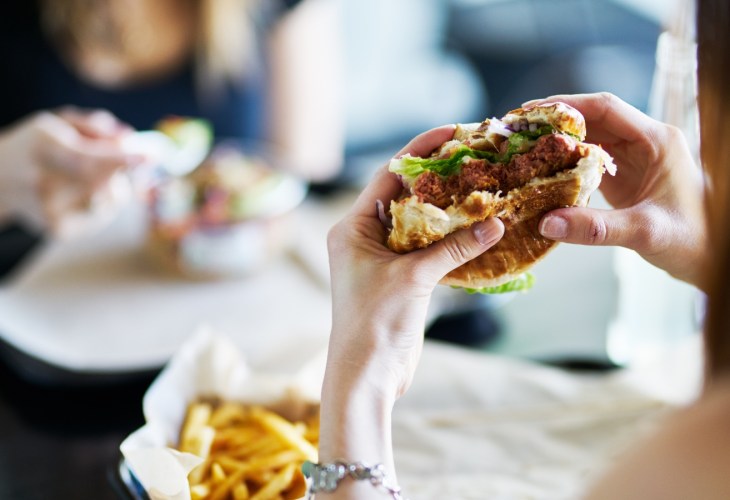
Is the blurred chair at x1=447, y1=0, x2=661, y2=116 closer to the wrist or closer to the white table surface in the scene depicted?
the white table surface

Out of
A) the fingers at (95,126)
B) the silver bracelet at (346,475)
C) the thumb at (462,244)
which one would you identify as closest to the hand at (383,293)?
the thumb at (462,244)

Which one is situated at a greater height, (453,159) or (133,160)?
(453,159)

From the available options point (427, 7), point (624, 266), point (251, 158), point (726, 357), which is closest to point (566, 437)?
point (624, 266)

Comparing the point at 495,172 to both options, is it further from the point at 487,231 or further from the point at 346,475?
the point at 346,475

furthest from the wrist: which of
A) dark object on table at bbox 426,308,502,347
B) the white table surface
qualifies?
dark object on table at bbox 426,308,502,347

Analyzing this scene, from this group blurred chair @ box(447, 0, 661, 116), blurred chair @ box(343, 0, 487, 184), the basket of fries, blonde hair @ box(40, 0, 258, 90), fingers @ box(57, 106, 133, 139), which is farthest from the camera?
blurred chair @ box(343, 0, 487, 184)

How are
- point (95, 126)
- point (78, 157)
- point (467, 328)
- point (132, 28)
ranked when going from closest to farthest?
point (467, 328) → point (78, 157) → point (95, 126) → point (132, 28)

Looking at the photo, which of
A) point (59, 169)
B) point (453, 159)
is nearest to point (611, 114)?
point (453, 159)
